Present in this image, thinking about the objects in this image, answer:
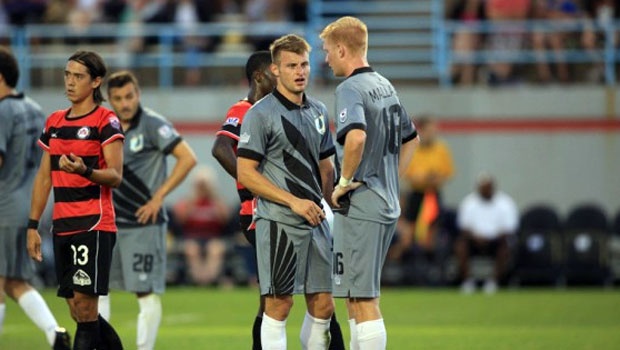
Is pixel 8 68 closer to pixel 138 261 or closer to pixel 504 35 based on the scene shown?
pixel 138 261

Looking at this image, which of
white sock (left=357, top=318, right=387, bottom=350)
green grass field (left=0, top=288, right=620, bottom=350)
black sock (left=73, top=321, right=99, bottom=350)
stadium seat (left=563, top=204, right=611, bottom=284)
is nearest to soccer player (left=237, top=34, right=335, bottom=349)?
white sock (left=357, top=318, right=387, bottom=350)

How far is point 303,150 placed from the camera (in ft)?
31.4

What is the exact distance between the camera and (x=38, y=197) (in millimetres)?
10305

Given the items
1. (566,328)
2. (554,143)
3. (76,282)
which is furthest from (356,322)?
(554,143)

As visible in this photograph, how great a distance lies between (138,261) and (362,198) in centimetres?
286

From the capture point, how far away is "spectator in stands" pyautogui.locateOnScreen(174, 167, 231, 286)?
21.6m

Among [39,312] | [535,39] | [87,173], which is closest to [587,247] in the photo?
[535,39]

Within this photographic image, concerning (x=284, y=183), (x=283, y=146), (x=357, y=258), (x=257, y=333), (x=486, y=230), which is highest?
(x=283, y=146)

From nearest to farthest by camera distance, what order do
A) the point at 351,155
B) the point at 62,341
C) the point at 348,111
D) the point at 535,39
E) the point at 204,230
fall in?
the point at 351,155 → the point at 348,111 → the point at 62,341 → the point at 204,230 → the point at 535,39

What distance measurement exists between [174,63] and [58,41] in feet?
6.60

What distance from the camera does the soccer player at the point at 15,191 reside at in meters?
11.7

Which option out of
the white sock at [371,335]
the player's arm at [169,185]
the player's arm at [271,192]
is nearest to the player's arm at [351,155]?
the player's arm at [271,192]

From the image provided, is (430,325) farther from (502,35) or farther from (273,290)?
(502,35)

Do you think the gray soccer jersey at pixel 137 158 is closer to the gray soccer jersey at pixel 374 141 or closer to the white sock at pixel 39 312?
the white sock at pixel 39 312
